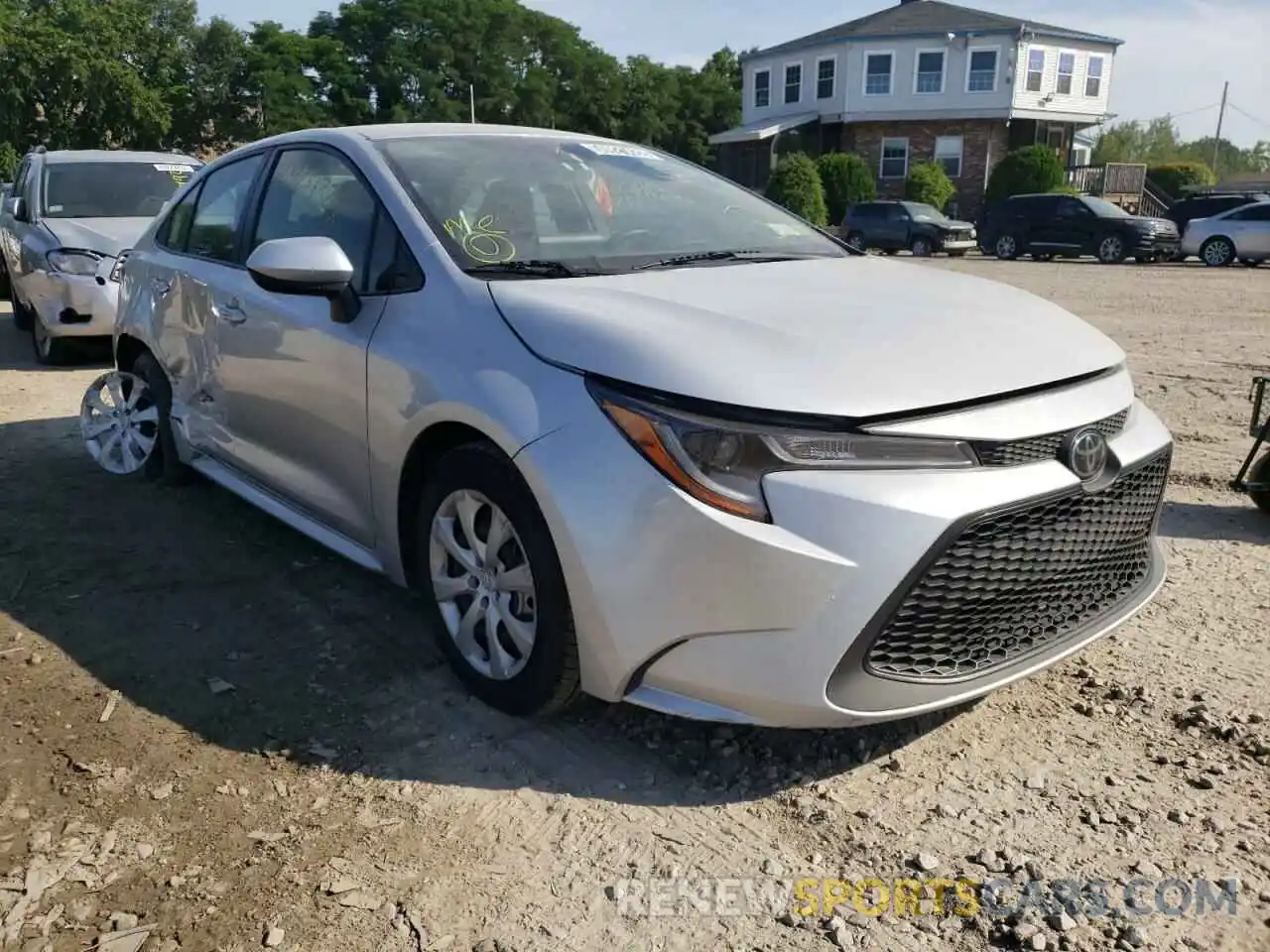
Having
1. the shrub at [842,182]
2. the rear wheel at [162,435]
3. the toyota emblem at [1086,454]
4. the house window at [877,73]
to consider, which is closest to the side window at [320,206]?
the rear wheel at [162,435]

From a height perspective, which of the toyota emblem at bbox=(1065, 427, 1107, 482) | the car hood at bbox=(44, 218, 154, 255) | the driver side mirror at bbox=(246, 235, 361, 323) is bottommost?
the toyota emblem at bbox=(1065, 427, 1107, 482)

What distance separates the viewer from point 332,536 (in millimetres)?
3779

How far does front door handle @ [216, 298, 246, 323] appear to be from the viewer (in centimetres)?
412

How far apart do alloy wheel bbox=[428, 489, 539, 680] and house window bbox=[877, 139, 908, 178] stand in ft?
132

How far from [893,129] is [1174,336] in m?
32.1

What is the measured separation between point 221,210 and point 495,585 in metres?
2.58

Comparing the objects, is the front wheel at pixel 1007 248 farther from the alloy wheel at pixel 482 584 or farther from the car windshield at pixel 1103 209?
the alloy wheel at pixel 482 584

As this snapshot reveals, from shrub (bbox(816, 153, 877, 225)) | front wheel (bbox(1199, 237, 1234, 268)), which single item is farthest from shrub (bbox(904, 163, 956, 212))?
front wheel (bbox(1199, 237, 1234, 268))

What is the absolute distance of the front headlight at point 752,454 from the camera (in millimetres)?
2447

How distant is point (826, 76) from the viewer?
135 feet

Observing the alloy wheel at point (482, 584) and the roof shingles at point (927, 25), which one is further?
the roof shingles at point (927, 25)

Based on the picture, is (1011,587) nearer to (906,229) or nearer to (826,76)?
(906,229)

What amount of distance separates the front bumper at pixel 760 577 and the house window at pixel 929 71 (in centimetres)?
4053

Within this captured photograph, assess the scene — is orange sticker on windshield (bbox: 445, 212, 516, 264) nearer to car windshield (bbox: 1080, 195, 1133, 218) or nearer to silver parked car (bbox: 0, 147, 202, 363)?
silver parked car (bbox: 0, 147, 202, 363)
